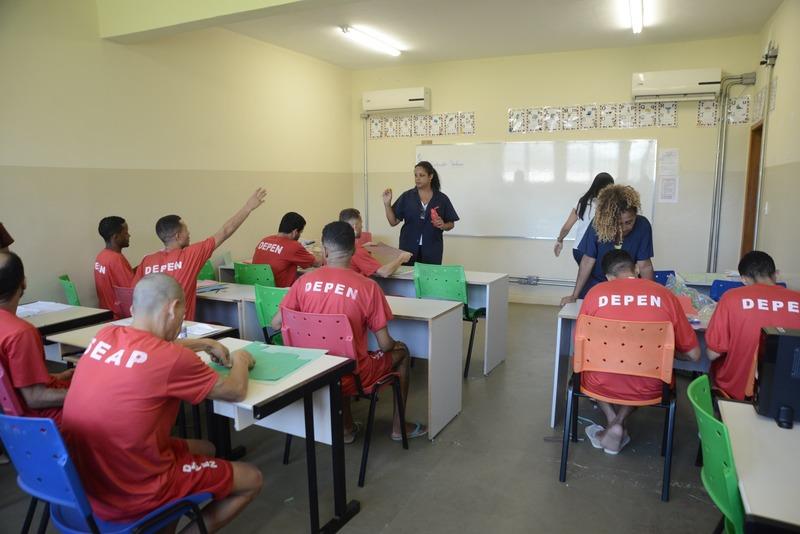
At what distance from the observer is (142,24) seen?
4.02 metres

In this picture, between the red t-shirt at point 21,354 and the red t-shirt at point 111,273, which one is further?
the red t-shirt at point 111,273

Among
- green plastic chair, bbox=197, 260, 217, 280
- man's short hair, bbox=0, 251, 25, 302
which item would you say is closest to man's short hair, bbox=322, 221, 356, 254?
man's short hair, bbox=0, 251, 25, 302

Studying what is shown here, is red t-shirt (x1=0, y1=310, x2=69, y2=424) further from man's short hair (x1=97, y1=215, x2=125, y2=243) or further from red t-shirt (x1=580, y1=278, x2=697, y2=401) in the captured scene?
red t-shirt (x1=580, y1=278, x2=697, y2=401)

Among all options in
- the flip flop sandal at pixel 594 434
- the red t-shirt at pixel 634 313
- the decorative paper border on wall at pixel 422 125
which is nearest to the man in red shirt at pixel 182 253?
the red t-shirt at pixel 634 313

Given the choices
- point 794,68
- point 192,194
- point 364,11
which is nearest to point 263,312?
point 192,194

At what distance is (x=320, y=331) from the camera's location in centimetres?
252

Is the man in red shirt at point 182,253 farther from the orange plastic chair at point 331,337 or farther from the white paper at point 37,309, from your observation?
the orange plastic chair at point 331,337

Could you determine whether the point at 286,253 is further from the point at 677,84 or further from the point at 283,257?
the point at 677,84

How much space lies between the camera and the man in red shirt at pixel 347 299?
2.59 m

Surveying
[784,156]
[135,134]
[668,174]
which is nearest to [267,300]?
[135,134]

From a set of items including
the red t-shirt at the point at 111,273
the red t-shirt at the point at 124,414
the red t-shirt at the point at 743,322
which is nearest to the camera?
the red t-shirt at the point at 124,414

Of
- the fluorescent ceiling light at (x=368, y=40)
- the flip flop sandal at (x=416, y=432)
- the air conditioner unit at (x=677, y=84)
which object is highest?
the fluorescent ceiling light at (x=368, y=40)

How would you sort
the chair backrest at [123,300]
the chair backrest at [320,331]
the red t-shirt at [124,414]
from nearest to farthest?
the red t-shirt at [124,414] → the chair backrest at [320,331] → the chair backrest at [123,300]

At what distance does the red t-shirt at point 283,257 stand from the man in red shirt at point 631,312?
2.32 metres
